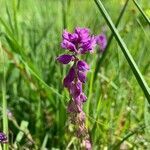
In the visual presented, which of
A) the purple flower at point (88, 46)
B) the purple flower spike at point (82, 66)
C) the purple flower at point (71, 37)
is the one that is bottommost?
the purple flower spike at point (82, 66)

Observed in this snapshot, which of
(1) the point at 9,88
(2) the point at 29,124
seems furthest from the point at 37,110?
(1) the point at 9,88

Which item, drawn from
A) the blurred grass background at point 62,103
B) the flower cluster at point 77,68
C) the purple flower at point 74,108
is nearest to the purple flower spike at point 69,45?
the flower cluster at point 77,68

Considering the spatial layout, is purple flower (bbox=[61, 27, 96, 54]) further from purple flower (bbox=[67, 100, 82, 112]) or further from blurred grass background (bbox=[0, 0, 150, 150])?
blurred grass background (bbox=[0, 0, 150, 150])

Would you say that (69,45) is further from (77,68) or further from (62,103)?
(62,103)

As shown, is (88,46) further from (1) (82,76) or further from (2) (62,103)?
(2) (62,103)

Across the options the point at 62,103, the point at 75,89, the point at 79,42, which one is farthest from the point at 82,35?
the point at 62,103

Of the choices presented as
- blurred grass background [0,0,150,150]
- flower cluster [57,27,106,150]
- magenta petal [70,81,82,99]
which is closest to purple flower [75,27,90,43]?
flower cluster [57,27,106,150]

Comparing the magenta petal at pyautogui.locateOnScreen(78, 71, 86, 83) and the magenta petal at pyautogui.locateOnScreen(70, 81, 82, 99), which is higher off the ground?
the magenta petal at pyautogui.locateOnScreen(78, 71, 86, 83)

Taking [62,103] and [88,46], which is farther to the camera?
[62,103]

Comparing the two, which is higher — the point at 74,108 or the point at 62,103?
the point at 62,103

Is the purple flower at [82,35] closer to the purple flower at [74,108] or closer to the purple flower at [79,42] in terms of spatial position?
the purple flower at [79,42]

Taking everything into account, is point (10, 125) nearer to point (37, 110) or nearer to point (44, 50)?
point (37, 110)
